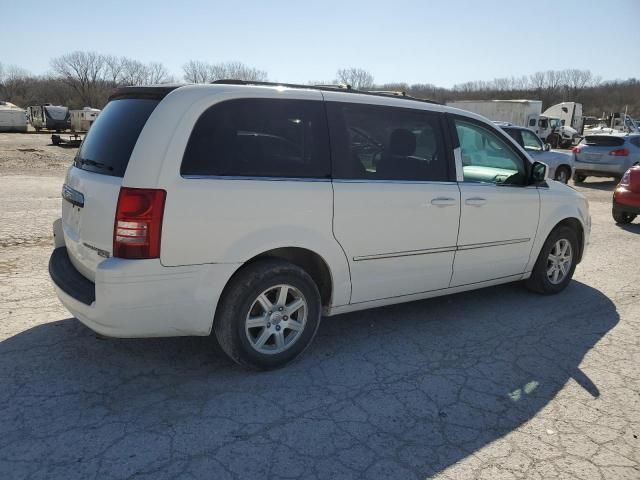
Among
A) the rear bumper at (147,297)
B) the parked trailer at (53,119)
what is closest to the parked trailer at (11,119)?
the parked trailer at (53,119)

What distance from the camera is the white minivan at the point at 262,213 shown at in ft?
9.77

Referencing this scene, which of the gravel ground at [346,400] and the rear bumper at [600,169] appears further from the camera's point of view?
the rear bumper at [600,169]

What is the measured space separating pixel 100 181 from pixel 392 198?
78.0 inches

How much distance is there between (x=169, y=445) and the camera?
2691 mm

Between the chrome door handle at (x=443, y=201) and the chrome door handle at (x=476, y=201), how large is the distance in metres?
0.16

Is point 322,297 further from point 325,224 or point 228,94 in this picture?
point 228,94

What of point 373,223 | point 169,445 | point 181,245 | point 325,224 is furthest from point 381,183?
point 169,445

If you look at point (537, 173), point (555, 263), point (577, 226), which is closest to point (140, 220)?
point (537, 173)

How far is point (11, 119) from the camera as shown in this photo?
41531mm

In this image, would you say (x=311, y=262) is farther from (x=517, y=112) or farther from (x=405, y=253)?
(x=517, y=112)

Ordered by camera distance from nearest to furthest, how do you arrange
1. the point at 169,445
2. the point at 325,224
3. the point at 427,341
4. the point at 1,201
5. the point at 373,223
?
the point at 169,445 < the point at 325,224 < the point at 373,223 < the point at 427,341 < the point at 1,201

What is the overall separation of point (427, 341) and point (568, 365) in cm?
103

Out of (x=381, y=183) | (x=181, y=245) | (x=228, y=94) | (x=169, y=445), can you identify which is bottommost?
(x=169, y=445)

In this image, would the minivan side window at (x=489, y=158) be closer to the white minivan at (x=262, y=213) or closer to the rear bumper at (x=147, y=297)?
the white minivan at (x=262, y=213)
